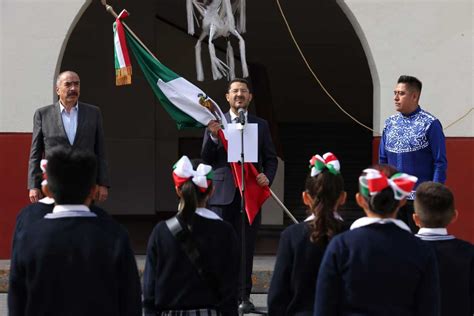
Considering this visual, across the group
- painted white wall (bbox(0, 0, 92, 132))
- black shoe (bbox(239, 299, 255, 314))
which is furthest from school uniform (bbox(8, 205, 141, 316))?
painted white wall (bbox(0, 0, 92, 132))

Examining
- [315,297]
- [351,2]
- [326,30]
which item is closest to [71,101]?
[351,2]

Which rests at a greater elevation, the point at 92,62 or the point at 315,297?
the point at 92,62

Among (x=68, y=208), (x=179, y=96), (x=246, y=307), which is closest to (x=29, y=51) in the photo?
(x=179, y=96)

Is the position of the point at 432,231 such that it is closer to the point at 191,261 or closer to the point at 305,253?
the point at 305,253

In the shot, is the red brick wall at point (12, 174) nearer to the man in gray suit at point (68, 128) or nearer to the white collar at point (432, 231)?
the man in gray suit at point (68, 128)

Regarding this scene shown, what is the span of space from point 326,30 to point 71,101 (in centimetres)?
881

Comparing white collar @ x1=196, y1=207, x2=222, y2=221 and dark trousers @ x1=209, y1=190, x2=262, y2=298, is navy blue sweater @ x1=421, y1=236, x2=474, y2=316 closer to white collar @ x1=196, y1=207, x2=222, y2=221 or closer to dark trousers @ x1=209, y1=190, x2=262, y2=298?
white collar @ x1=196, y1=207, x2=222, y2=221

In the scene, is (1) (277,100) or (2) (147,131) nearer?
(2) (147,131)

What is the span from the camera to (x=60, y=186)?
428 cm

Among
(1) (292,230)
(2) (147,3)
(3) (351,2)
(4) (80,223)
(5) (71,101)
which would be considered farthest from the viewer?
(2) (147,3)

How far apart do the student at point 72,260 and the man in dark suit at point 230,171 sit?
3.32 meters

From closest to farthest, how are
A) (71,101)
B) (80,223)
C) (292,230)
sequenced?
(80,223), (292,230), (71,101)

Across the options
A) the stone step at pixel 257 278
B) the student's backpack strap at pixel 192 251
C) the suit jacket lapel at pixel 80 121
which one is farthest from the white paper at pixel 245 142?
the student's backpack strap at pixel 192 251

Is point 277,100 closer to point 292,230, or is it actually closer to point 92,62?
point 92,62
